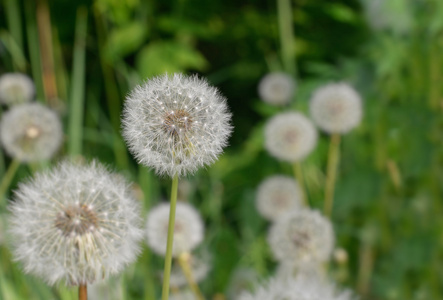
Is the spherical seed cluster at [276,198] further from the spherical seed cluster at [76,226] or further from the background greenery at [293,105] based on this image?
the spherical seed cluster at [76,226]

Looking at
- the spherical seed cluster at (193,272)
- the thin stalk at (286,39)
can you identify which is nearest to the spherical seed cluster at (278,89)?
the thin stalk at (286,39)

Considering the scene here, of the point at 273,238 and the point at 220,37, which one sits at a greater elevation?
the point at 220,37

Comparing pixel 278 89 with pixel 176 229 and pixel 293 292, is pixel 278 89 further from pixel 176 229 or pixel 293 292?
pixel 293 292

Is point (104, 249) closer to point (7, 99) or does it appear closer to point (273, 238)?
point (273, 238)

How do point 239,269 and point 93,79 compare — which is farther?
point 93,79

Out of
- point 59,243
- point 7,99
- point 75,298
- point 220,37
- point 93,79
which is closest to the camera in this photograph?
point 59,243

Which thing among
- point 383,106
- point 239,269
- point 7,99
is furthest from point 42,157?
point 383,106

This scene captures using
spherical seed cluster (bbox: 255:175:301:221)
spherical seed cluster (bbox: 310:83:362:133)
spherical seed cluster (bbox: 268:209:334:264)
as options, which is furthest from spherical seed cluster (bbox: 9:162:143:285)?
spherical seed cluster (bbox: 255:175:301:221)
